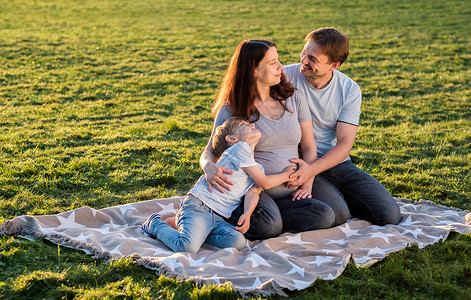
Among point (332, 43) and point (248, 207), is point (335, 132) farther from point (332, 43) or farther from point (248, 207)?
point (248, 207)

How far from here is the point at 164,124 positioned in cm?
902

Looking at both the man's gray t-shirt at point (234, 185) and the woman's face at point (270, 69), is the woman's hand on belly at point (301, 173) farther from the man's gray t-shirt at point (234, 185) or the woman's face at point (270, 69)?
the woman's face at point (270, 69)

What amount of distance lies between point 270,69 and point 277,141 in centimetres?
68

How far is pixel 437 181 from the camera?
6418 mm

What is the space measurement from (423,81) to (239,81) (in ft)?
29.5

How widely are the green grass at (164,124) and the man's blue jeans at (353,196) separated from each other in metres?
0.66

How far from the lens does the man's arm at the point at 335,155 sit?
4906mm

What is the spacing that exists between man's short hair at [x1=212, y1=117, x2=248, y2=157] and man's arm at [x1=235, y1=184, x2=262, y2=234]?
47 centimetres

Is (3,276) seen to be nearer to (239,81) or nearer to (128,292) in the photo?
(128,292)

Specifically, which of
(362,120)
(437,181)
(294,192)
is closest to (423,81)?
(362,120)

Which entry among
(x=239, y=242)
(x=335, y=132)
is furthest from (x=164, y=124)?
(x=239, y=242)

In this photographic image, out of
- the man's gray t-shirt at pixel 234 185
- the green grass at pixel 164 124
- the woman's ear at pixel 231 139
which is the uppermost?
the woman's ear at pixel 231 139

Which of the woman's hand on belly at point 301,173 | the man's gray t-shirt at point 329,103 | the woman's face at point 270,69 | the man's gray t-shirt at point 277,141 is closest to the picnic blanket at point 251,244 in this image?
the woman's hand on belly at point 301,173

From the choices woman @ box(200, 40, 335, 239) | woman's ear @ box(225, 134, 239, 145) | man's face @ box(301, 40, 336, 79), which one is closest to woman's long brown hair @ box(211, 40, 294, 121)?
woman @ box(200, 40, 335, 239)
